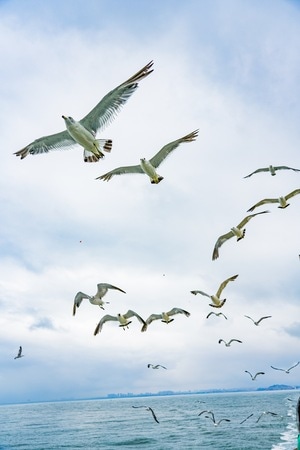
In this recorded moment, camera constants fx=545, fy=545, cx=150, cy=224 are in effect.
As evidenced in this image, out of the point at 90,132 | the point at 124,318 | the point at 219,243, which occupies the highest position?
the point at 90,132

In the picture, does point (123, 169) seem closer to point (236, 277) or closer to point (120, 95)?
point (120, 95)

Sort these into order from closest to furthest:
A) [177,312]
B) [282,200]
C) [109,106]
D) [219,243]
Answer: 1. [109,106]
2. [282,200]
3. [219,243]
4. [177,312]

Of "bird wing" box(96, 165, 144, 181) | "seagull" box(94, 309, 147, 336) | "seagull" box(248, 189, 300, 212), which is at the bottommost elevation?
"seagull" box(94, 309, 147, 336)

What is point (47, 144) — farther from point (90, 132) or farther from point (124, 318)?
point (124, 318)

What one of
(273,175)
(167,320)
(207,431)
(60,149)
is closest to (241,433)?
(207,431)

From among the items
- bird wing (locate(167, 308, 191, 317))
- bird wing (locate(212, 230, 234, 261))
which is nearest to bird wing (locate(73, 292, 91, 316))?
bird wing (locate(167, 308, 191, 317))

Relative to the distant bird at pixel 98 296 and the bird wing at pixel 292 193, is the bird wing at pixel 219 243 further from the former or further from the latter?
the distant bird at pixel 98 296

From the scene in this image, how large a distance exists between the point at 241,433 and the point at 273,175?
108ft

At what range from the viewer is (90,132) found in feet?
44.7

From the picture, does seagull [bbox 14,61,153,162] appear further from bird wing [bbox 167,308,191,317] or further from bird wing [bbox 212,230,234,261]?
bird wing [bbox 167,308,191,317]

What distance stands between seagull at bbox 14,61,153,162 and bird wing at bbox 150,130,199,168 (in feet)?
9.39

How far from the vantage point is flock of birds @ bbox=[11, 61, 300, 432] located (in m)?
13.0

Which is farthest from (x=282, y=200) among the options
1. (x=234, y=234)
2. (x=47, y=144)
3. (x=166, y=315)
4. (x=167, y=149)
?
(x=47, y=144)

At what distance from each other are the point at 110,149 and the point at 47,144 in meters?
1.80
